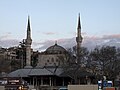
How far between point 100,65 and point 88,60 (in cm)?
315

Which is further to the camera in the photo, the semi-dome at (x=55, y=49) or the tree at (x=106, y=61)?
the semi-dome at (x=55, y=49)

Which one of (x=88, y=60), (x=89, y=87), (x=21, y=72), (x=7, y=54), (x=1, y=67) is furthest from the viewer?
(x=7, y=54)

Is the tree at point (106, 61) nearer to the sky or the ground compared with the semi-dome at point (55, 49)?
nearer to the ground

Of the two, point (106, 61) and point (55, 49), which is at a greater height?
point (55, 49)

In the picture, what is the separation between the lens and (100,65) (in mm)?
81312

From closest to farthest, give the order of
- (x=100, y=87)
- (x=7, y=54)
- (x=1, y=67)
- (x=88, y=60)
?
1. (x=100, y=87)
2. (x=88, y=60)
3. (x=1, y=67)
4. (x=7, y=54)

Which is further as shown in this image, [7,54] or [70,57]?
[7,54]

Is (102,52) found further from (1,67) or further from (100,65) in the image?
(1,67)

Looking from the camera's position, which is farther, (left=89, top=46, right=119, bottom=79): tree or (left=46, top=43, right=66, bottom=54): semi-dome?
(left=46, top=43, right=66, bottom=54): semi-dome

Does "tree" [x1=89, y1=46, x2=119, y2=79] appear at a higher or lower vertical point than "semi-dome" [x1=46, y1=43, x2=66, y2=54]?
lower

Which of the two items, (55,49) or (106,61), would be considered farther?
(55,49)

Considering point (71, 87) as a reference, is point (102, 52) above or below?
above

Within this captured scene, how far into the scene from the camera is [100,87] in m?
31.7

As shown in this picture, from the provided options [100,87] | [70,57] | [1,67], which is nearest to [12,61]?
[1,67]
